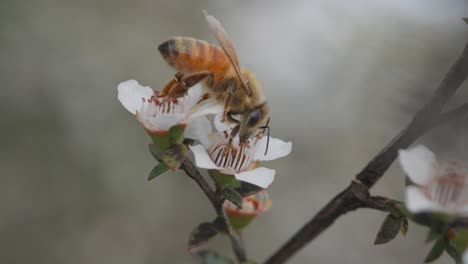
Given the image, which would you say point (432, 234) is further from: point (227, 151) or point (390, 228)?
point (227, 151)

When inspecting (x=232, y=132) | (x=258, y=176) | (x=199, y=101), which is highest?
(x=199, y=101)

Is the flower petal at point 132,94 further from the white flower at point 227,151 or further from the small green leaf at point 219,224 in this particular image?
the small green leaf at point 219,224

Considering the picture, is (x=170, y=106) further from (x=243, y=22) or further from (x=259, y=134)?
(x=243, y=22)

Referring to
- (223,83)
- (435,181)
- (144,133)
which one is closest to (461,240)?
(435,181)

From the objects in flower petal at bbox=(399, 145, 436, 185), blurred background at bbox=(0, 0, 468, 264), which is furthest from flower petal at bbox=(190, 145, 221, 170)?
blurred background at bbox=(0, 0, 468, 264)

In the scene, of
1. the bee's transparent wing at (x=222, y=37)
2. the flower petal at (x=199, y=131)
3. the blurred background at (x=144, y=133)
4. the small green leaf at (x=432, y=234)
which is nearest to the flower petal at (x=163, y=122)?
the flower petal at (x=199, y=131)

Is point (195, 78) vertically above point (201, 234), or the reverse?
point (195, 78)
